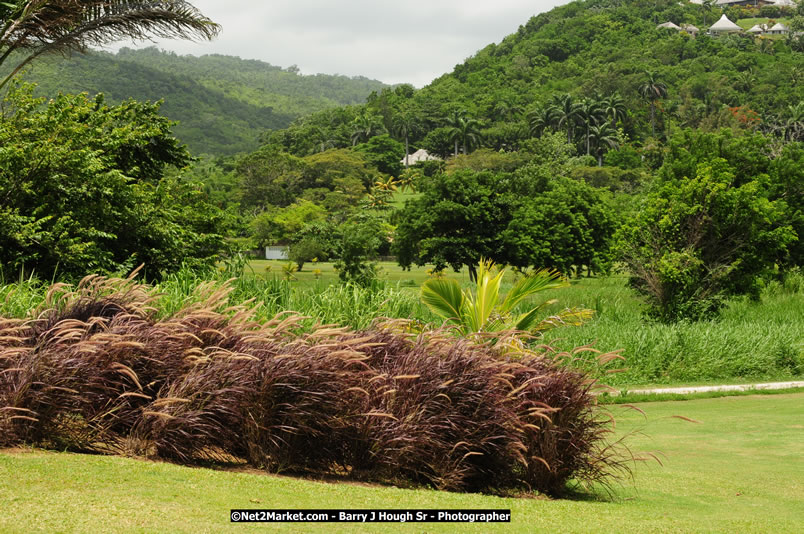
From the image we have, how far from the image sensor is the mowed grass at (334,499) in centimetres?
460

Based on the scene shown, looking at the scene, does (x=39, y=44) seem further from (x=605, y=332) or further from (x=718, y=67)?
(x=718, y=67)

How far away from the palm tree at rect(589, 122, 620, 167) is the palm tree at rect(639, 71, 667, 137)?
20.0 metres

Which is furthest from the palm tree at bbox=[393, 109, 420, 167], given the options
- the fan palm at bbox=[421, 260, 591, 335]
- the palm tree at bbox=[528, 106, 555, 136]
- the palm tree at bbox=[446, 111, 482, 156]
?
the fan palm at bbox=[421, 260, 591, 335]

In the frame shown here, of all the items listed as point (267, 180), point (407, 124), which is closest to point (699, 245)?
point (267, 180)

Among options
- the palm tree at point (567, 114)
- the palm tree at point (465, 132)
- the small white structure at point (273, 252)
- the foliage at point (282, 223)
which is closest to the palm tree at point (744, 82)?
the palm tree at point (567, 114)

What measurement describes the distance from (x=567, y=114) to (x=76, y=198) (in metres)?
123

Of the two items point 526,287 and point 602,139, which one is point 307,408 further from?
point 602,139

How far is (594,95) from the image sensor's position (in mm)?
157250

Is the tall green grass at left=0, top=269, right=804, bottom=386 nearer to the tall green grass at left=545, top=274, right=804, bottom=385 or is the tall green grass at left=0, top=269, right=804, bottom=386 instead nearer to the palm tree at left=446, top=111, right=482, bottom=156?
the tall green grass at left=545, top=274, right=804, bottom=385

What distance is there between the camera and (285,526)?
4.79 meters

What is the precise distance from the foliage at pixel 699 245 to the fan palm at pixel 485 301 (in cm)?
1757

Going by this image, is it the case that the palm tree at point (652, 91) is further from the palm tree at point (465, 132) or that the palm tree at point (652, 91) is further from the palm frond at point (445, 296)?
the palm frond at point (445, 296)

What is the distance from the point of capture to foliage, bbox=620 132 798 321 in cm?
2948

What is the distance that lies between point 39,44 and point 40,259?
4687 mm
